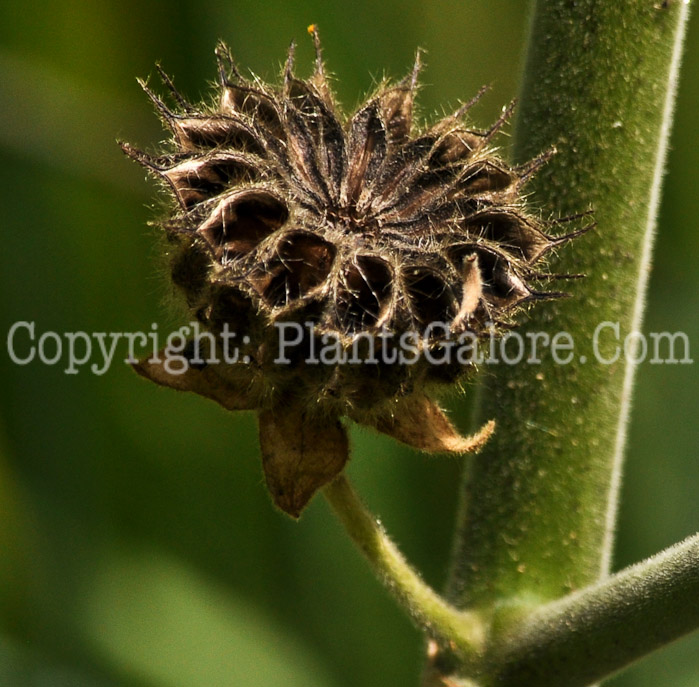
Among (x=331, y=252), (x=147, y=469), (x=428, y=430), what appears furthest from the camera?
(x=147, y=469)

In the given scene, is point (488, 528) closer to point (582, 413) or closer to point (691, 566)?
point (582, 413)

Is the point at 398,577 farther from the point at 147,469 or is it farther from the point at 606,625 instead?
the point at 147,469

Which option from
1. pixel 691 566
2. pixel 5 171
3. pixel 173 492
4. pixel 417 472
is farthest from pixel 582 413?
pixel 5 171

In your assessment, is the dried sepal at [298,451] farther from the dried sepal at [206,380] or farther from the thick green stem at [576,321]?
the thick green stem at [576,321]

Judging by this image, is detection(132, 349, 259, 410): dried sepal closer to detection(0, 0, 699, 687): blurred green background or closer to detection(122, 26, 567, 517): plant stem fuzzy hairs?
detection(122, 26, 567, 517): plant stem fuzzy hairs

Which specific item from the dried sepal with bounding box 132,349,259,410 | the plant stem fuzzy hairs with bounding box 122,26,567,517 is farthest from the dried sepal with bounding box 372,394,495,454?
the dried sepal with bounding box 132,349,259,410

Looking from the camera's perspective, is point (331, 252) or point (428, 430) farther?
point (428, 430)

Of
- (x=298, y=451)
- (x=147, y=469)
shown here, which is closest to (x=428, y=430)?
(x=298, y=451)
